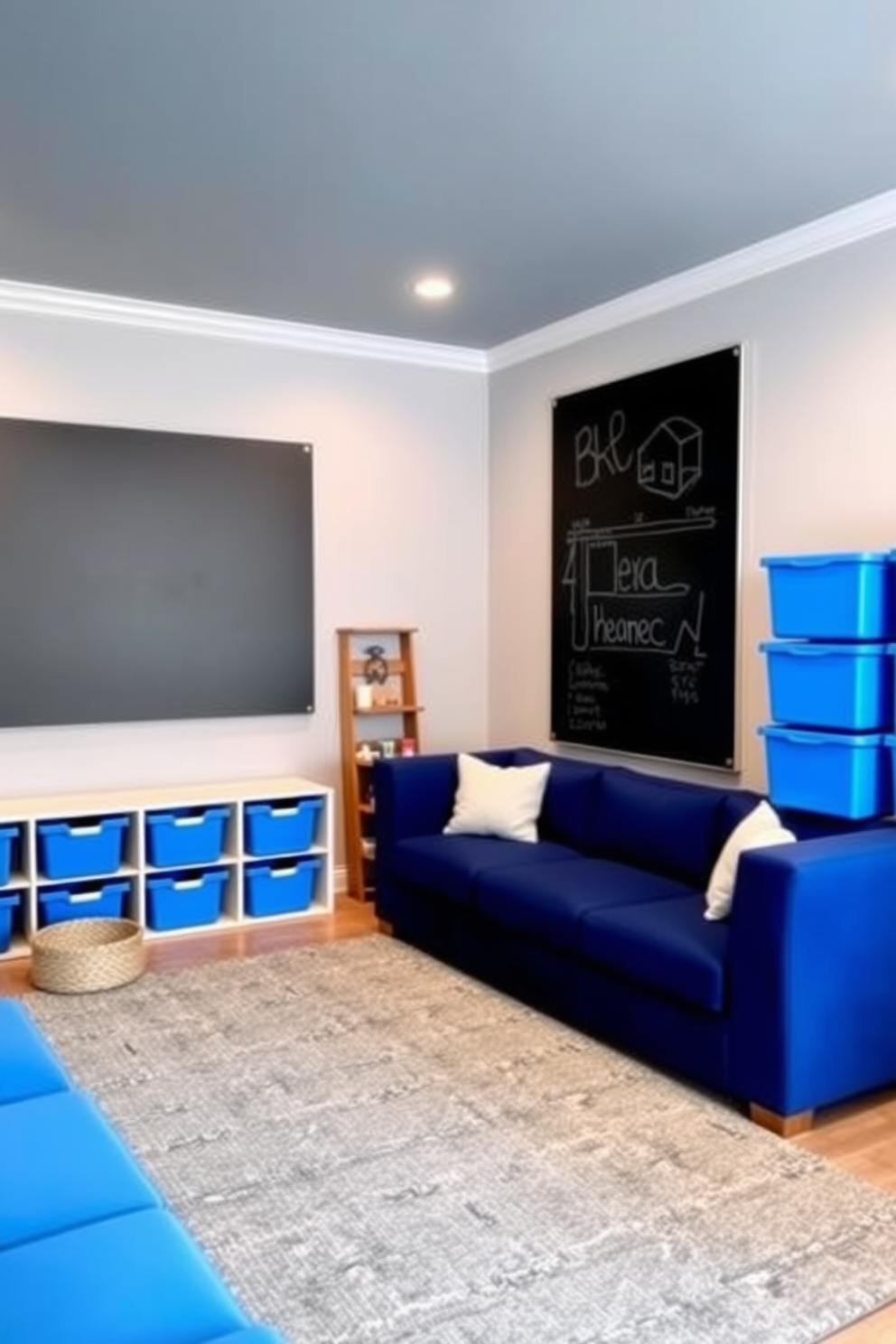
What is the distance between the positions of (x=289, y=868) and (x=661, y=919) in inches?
84.4

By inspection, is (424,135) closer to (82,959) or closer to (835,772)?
(835,772)

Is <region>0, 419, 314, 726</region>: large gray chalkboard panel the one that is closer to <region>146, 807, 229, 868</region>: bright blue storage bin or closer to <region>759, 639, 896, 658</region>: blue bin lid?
<region>146, 807, 229, 868</region>: bright blue storage bin

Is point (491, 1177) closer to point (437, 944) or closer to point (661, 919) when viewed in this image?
point (661, 919)

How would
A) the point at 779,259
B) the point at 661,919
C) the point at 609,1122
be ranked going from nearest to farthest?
the point at 609,1122 → the point at 661,919 → the point at 779,259

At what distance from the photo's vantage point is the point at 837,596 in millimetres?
3285

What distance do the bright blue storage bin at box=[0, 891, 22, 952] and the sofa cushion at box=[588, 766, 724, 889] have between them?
7.68 ft

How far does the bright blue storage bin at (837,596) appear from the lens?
3.23m

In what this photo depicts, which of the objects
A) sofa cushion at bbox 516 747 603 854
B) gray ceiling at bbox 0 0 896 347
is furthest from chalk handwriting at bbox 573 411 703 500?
sofa cushion at bbox 516 747 603 854

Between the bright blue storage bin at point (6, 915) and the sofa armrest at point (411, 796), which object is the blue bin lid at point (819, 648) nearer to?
the sofa armrest at point (411, 796)

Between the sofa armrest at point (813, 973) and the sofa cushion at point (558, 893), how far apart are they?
66 cm

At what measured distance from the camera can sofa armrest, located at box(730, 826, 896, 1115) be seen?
8.99ft

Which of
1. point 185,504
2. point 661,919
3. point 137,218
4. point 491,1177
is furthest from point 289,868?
point 137,218

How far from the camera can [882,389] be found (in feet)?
11.7

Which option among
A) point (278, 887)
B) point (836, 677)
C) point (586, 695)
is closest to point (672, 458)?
point (586, 695)
